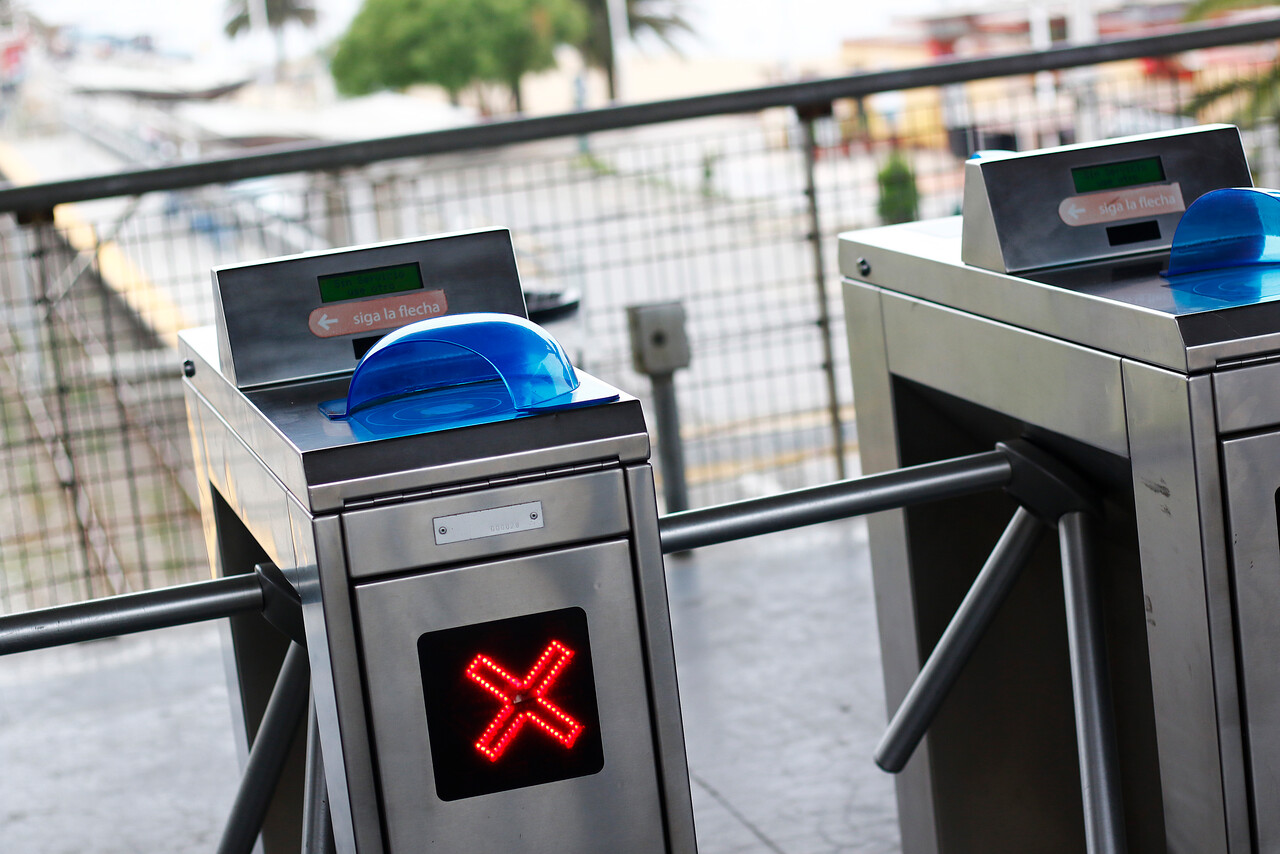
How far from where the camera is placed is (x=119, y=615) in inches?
41.2

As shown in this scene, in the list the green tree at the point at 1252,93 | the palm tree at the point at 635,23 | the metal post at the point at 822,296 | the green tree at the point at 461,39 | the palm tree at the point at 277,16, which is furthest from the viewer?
the palm tree at the point at 277,16

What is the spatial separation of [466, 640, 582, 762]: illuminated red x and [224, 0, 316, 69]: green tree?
1225 inches

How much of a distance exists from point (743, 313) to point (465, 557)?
77.6 inches

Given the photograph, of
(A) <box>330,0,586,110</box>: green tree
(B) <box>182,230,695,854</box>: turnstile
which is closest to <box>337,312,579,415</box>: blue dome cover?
(B) <box>182,230,695,854</box>: turnstile

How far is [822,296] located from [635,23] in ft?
82.3

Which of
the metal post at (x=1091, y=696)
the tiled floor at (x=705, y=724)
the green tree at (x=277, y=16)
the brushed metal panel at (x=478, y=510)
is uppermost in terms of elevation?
the green tree at (x=277, y=16)

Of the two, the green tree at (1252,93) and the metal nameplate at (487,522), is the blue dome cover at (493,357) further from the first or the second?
the green tree at (1252,93)

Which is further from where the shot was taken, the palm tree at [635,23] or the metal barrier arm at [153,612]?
the palm tree at [635,23]

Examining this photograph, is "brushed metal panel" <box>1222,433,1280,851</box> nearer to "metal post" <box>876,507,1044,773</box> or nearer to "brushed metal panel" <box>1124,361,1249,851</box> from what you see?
"brushed metal panel" <box>1124,361,1249,851</box>

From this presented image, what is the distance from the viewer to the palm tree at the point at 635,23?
2666 cm

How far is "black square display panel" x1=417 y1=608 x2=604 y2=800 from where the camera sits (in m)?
0.87

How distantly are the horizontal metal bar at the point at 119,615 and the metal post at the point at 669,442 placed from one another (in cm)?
143

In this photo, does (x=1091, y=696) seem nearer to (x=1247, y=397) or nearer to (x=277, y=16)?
(x=1247, y=397)

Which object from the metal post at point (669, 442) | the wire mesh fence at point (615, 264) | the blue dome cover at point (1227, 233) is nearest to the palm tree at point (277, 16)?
the wire mesh fence at point (615, 264)
